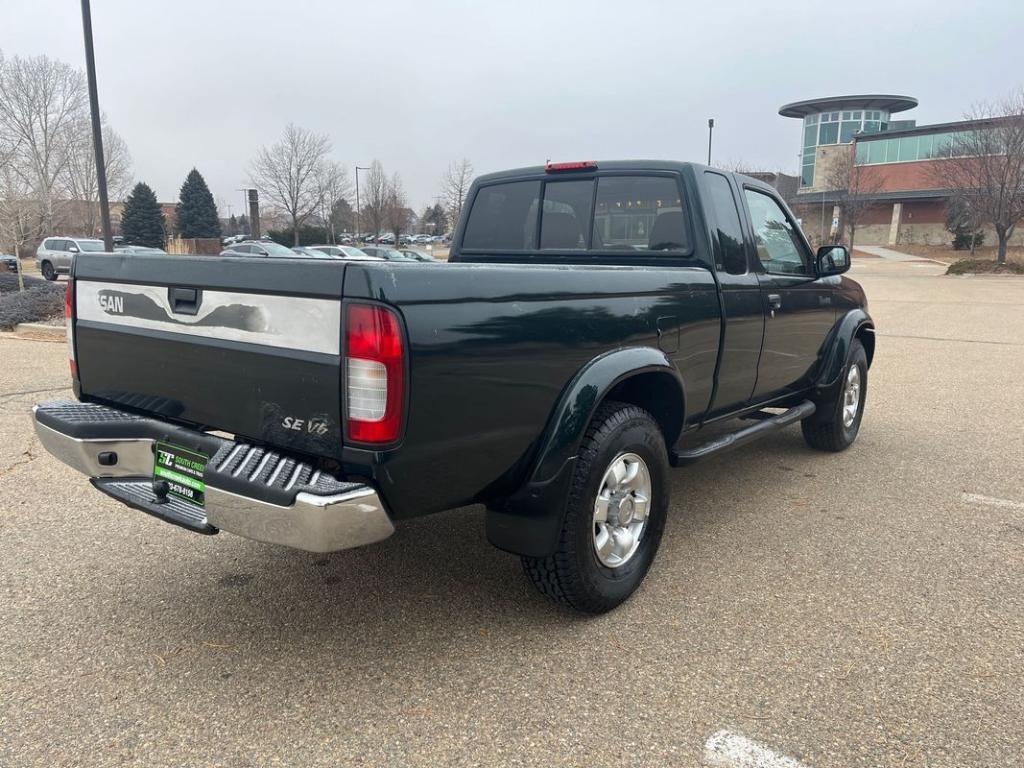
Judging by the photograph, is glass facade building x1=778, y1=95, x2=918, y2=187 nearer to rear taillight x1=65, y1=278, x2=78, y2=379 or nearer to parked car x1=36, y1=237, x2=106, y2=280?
parked car x1=36, y1=237, x2=106, y2=280

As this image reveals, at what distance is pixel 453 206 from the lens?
57719 mm

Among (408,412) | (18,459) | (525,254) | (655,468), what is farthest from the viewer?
(18,459)

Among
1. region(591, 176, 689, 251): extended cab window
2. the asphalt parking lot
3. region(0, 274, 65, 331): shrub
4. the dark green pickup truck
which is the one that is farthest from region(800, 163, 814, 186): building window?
the dark green pickup truck

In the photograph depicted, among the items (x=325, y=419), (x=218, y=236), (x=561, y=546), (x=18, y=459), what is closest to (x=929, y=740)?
(x=561, y=546)

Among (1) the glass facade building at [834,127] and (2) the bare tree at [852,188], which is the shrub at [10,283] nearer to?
(2) the bare tree at [852,188]

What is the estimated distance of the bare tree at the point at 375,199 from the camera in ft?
199

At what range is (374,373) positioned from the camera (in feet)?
7.25

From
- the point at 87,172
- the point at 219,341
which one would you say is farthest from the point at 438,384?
the point at 87,172

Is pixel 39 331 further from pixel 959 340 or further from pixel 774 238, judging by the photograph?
pixel 959 340

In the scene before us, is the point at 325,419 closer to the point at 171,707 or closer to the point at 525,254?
the point at 171,707

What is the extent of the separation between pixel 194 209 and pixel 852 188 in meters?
50.2

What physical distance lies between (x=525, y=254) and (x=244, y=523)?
8.33ft

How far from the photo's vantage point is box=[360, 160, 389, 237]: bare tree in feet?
199

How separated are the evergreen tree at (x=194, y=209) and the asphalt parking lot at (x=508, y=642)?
62.5 m
